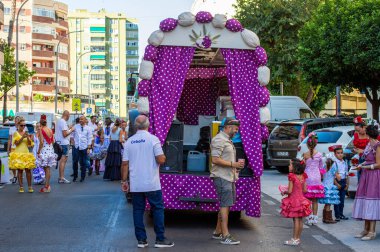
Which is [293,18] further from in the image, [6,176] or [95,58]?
[95,58]

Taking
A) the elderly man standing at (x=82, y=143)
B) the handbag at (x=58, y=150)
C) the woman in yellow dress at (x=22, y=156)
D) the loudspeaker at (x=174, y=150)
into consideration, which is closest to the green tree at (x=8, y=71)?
the elderly man standing at (x=82, y=143)

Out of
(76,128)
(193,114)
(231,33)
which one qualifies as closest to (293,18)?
(76,128)

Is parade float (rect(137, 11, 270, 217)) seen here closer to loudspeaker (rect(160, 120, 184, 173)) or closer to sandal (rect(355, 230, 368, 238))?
loudspeaker (rect(160, 120, 184, 173))

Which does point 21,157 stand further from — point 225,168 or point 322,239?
point 322,239

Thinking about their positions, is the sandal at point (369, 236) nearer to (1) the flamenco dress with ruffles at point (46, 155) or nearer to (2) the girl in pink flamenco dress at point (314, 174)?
(2) the girl in pink flamenco dress at point (314, 174)

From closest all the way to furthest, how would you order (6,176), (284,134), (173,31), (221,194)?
(221,194), (173,31), (6,176), (284,134)

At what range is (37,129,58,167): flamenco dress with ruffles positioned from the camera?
2050cm

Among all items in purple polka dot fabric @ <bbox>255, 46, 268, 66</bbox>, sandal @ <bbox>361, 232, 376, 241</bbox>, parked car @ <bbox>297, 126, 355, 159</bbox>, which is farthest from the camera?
parked car @ <bbox>297, 126, 355, 159</bbox>

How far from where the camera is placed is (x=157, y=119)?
43.9ft

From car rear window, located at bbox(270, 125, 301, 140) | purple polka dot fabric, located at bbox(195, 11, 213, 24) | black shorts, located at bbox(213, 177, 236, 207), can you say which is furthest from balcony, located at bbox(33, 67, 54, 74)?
black shorts, located at bbox(213, 177, 236, 207)

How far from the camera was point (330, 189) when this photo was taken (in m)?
14.4

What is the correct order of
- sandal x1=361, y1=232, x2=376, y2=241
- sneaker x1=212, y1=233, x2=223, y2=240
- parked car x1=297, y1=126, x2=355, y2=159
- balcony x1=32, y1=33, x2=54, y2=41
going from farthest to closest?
balcony x1=32, y1=33, x2=54, y2=41 → parked car x1=297, y1=126, x2=355, y2=159 → sandal x1=361, y1=232, x2=376, y2=241 → sneaker x1=212, y1=233, x2=223, y2=240

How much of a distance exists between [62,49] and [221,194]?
122148 mm

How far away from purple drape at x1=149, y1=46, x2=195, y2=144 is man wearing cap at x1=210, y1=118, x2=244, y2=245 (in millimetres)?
1595
